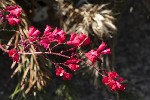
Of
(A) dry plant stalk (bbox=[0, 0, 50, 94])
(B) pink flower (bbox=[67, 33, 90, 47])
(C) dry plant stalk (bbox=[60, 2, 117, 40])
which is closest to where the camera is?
(B) pink flower (bbox=[67, 33, 90, 47])

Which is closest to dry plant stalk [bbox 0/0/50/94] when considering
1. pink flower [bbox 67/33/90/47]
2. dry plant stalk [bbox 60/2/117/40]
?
dry plant stalk [bbox 60/2/117/40]

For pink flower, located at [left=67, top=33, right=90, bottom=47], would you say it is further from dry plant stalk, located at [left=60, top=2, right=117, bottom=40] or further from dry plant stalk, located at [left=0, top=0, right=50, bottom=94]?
dry plant stalk, located at [left=60, top=2, right=117, bottom=40]

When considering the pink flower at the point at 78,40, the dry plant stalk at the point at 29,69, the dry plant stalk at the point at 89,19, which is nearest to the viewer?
the pink flower at the point at 78,40

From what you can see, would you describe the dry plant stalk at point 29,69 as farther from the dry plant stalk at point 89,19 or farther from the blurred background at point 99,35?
the dry plant stalk at point 89,19

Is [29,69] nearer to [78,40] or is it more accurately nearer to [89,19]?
[89,19]

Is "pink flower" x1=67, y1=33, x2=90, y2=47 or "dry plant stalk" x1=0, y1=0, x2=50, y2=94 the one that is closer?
"pink flower" x1=67, y1=33, x2=90, y2=47

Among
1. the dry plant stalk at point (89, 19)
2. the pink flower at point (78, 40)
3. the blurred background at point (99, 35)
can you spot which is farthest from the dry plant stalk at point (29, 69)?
the pink flower at point (78, 40)

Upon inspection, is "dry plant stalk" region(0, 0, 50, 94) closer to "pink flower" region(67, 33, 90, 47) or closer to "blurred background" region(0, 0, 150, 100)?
"blurred background" region(0, 0, 150, 100)

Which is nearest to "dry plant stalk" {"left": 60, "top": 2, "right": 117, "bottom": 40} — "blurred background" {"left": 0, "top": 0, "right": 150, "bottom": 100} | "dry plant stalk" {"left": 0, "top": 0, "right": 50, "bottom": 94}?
"blurred background" {"left": 0, "top": 0, "right": 150, "bottom": 100}

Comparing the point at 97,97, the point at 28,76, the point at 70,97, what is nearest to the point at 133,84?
the point at 97,97

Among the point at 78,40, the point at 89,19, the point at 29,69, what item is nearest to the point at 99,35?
the point at 89,19

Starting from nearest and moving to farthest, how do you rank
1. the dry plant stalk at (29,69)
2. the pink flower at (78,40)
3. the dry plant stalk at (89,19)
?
the pink flower at (78,40), the dry plant stalk at (29,69), the dry plant stalk at (89,19)

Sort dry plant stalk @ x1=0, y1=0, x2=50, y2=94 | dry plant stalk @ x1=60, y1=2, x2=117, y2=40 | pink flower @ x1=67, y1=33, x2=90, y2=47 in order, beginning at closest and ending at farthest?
1. pink flower @ x1=67, y1=33, x2=90, y2=47
2. dry plant stalk @ x1=0, y1=0, x2=50, y2=94
3. dry plant stalk @ x1=60, y1=2, x2=117, y2=40
